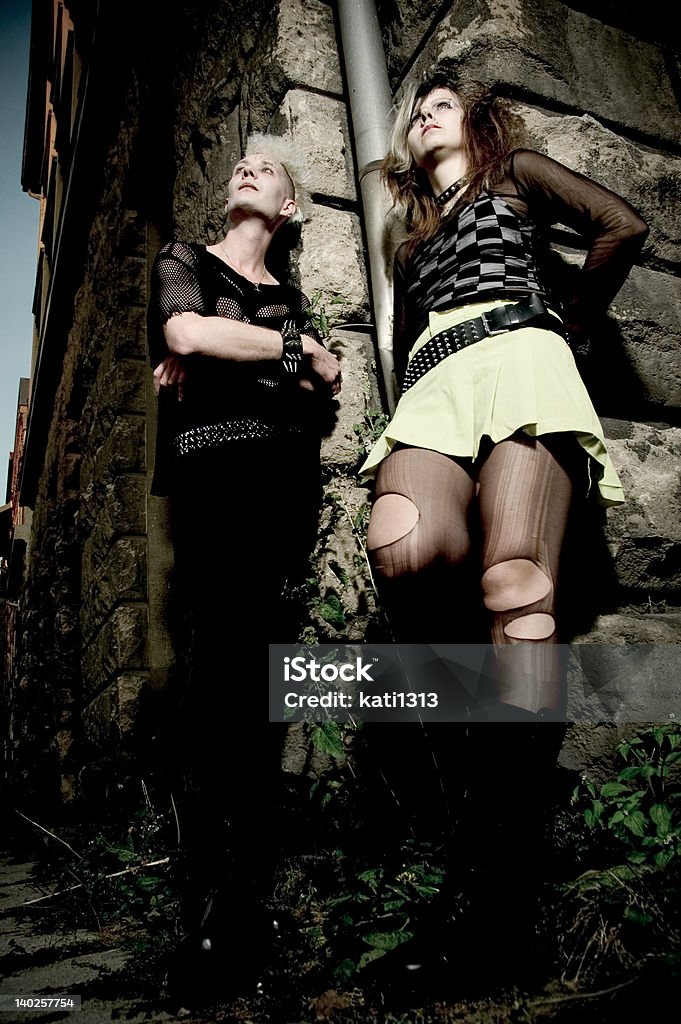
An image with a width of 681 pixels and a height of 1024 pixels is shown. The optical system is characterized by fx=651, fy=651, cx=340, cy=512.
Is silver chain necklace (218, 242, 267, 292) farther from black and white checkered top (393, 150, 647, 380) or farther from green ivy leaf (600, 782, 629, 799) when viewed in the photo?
green ivy leaf (600, 782, 629, 799)

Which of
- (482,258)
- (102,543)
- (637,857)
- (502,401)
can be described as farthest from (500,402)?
(102,543)

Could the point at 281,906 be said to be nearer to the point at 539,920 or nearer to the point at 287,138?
the point at 539,920

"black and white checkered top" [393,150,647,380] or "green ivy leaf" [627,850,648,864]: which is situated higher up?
"black and white checkered top" [393,150,647,380]

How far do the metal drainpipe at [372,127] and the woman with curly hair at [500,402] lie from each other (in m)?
0.31

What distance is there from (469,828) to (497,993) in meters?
0.23

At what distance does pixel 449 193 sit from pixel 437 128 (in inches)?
7.0

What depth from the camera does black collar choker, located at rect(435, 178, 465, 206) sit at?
5.34 ft

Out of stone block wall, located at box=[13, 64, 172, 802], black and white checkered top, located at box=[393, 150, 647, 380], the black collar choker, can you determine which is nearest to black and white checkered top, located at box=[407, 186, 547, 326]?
black and white checkered top, located at box=[393, 150, 647, 380]

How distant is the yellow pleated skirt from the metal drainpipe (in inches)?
20.7

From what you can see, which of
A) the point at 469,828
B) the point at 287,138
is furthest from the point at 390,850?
the point at 287,138

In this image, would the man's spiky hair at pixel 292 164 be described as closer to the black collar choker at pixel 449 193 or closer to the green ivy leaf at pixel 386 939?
the black collar choker at pixel 449 193

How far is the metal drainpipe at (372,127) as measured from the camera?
1974mm

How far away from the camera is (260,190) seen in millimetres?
1900

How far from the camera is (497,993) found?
95 cm
